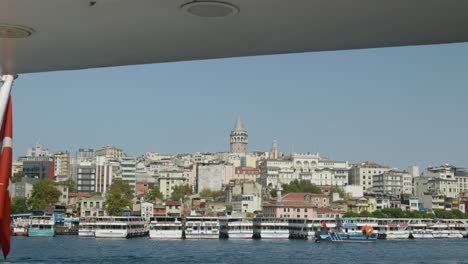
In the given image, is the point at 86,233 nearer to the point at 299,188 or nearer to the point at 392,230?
the point at 392,230

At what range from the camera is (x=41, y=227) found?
38.3 metres

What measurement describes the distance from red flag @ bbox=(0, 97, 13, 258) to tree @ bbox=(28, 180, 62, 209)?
4414cm

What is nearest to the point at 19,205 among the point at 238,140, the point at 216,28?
the point at 216,28

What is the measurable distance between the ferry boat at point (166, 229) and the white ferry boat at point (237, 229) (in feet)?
10.8

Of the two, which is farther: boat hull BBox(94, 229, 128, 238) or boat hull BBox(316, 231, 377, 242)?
boat hull BBox(94, 229, 128, 238)

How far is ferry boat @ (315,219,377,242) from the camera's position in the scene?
112 ft

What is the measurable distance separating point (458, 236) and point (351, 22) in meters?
43.5

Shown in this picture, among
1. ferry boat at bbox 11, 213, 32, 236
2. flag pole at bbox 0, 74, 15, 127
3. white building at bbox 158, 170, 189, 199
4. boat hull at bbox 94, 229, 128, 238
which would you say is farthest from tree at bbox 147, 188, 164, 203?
flag pole at bbox 0, 74, 15, 127

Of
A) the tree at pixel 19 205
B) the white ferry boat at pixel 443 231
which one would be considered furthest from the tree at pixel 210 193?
the white ferry boat at pixel 443 231

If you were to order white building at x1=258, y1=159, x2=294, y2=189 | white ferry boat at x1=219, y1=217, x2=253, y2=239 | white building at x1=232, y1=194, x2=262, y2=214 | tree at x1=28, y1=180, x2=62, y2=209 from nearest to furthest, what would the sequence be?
1. white ferry boat at x1=219, y1=217, x2=253, y2=239
2. tree at x1=28, y1=180, x2=62, y2=209
3. white building at x1=232, y1=194, x2=262, y2=214
4. white building at x1=258, y1=159, x2=294, y2=189

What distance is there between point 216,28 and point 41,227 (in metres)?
37.4

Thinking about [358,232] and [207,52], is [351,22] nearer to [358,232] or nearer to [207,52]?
[207,52]

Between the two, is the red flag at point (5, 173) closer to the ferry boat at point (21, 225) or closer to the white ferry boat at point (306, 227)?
the white ferry boat at point (306, 227)

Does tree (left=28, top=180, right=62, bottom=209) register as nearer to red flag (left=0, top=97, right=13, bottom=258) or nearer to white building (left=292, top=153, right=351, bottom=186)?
white building (left=292, top=153, right=351, bottom=186)
